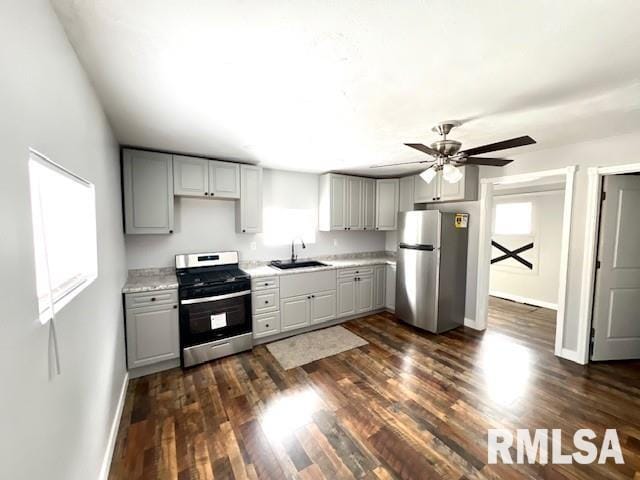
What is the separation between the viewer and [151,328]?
8.56 ft

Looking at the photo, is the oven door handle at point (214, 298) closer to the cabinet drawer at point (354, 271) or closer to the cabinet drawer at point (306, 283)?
the cabinet drawer at point (306, 283)

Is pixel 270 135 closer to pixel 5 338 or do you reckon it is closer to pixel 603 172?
pixel 5 338

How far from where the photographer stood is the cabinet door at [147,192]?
8.96ft

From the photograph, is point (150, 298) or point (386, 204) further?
point (386, 204)

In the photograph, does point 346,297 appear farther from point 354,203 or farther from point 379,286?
point 354,203

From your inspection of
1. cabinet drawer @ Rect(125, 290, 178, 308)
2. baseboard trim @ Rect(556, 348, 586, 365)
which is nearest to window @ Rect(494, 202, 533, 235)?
baseboard trim @ Rect(556, 348, 586, 365)

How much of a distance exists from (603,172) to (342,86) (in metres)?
2.98

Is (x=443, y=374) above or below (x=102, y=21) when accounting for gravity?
below

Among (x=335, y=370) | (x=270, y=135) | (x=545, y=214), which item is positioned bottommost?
(x=335, y=370)

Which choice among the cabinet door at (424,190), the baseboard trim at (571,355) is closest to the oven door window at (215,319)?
the cabinet door at (424,190)

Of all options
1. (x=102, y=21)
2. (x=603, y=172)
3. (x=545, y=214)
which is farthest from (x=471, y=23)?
(x=545, y=214)

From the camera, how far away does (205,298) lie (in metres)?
2.81

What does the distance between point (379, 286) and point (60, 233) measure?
396cm

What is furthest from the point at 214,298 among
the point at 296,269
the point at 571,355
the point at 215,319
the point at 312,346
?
the point at 571,355
